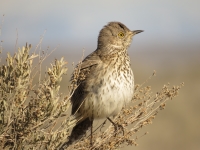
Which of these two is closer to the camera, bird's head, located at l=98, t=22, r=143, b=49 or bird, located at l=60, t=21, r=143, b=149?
bird, located at l=60, t=21, r=143, b=149

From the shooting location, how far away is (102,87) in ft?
20.5

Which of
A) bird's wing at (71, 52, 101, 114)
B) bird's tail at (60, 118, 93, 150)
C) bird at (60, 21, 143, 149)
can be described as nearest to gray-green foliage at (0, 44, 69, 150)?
bird at (60, 21, 143, 149)

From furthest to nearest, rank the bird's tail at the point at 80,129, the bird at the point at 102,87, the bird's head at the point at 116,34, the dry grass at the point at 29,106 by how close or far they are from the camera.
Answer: the bird's head at the point at 116,34 < the bird's tail at the point at 80,129 < the bird at the point at 102,87 < the dry grass at the point at 29,106

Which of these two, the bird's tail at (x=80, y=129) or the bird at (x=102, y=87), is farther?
the bird's tail at (x=80, y=129)

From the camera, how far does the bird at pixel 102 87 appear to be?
20.6 ft

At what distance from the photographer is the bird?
6266 millimetres

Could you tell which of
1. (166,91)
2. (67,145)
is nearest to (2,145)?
(67,145)

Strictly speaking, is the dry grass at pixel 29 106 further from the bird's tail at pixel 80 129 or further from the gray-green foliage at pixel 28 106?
the bird's tail at pixel 80 129

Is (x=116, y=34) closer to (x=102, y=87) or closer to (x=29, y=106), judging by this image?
(x=102, y=87)

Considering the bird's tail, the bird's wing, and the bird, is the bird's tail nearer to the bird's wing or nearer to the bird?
the bird

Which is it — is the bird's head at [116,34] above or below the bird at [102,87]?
above

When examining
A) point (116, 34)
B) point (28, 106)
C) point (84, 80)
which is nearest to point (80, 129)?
point (84, 80)

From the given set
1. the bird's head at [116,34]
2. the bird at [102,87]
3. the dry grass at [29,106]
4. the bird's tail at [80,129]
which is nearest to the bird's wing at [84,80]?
the bird at [102,87]

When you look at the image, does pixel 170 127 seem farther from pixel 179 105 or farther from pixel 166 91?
pixel 166 91
